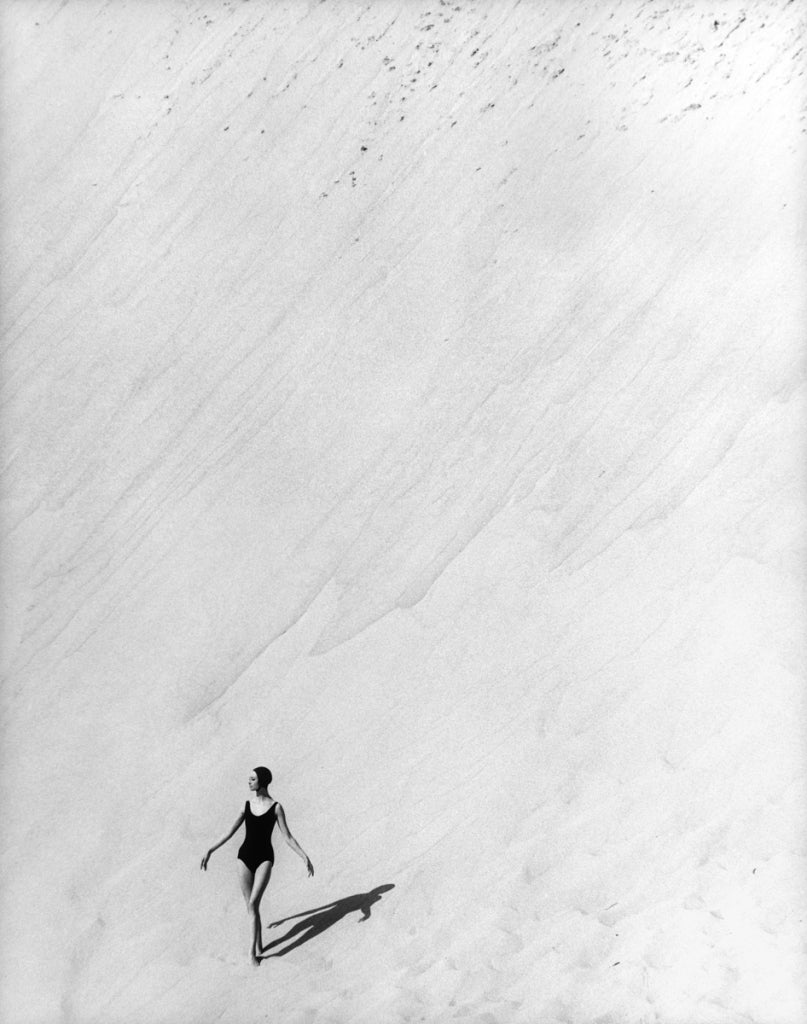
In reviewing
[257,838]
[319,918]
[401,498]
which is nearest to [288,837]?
[257,838]

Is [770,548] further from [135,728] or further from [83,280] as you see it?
[83,280]

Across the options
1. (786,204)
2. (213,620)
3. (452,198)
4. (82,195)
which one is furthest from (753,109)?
(213,620)

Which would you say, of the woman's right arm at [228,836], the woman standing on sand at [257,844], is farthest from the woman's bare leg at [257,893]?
the woman's right arm at [228,836]

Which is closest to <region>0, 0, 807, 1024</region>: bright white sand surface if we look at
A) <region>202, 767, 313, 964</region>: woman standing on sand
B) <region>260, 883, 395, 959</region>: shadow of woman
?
<region>260, 883, 395, 959</region>: shadow of woman

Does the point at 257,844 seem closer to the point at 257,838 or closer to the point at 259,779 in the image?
the point at 257,838

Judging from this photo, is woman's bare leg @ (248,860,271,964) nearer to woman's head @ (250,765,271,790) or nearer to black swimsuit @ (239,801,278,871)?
black swimsuit @ (239,801,278,871)

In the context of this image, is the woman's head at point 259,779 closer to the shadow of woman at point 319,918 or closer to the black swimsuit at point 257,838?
the black swimsuit at point 257,838

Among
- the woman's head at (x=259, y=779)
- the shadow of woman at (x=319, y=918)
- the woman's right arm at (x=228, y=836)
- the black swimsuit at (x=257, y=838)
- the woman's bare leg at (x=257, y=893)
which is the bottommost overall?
the shadow of woman at (x=319, y=918)
